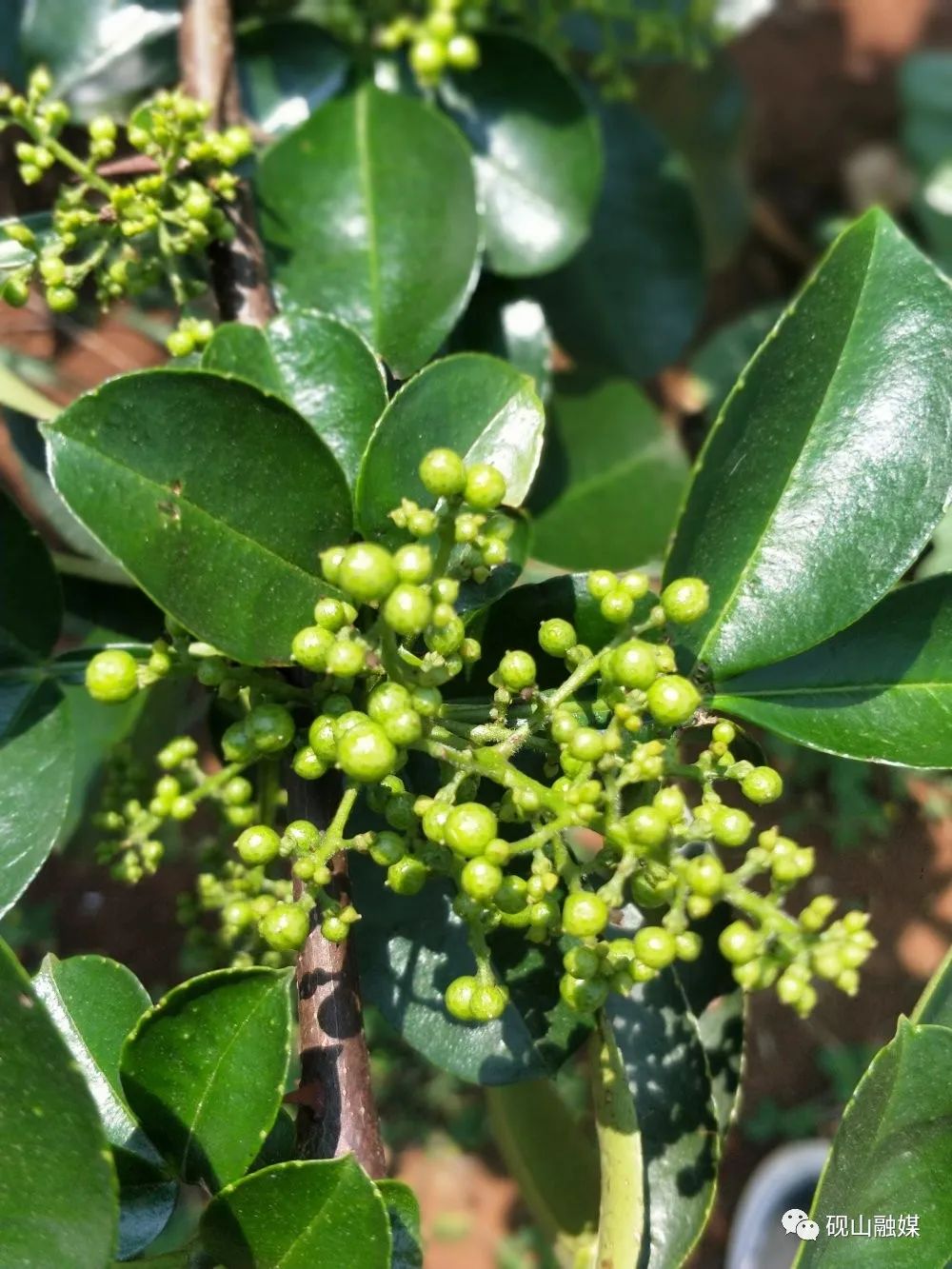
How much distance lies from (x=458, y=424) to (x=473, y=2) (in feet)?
3.36

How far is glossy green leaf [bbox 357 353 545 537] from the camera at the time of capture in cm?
105

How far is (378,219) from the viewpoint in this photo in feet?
4.91

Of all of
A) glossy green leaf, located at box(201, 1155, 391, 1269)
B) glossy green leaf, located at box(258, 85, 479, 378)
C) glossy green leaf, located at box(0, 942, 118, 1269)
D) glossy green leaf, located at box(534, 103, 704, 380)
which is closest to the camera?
glossy green leaf, located at box(0, 942, 118, 1269)

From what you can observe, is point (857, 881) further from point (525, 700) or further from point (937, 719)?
point (525, 700)

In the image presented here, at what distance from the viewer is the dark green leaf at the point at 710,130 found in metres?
2.91

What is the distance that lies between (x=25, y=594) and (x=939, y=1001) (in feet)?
3.61

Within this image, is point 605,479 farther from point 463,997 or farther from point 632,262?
point 463,997

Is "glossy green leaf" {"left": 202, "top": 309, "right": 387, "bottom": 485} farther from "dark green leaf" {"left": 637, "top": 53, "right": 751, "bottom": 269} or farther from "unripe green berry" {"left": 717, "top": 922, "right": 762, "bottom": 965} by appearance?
"dark green leaf" {"left": 637, "top": 53, "right": 751, "bottom": 269}

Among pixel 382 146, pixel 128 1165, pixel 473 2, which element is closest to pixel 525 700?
pixel 128 1165

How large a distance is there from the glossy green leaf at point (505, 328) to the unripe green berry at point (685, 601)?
96 centimetres

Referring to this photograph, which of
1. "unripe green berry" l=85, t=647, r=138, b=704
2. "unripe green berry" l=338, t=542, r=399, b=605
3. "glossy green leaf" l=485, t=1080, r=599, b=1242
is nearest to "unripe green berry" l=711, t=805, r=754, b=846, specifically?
"unripe green berry" l=338, t=542, r=399, b=605

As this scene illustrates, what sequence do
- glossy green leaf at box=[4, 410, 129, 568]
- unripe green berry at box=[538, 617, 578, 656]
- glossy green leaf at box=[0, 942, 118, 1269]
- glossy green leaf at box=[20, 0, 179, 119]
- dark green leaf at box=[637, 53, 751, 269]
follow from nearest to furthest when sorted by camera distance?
1. glossy green leaf at box=[0, 942, 118, 1269]
2. unripe green berry at box=[538, 617, 578, 656]
3. glossy green leaf at box=[4, 410, 129, 568]
4. glossy green leaf at box=[20, 0, 179, 119]
5. dark green leaf at box=[637, 53, 751, 269]

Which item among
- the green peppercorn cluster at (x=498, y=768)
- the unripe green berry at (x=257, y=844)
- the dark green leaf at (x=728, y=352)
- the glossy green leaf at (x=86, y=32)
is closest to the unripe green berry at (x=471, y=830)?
the green peppercorn cluster at (x=498, y=768)

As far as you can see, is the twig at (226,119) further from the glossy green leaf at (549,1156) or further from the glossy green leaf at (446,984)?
the glossy green leaf at (549,1156)
